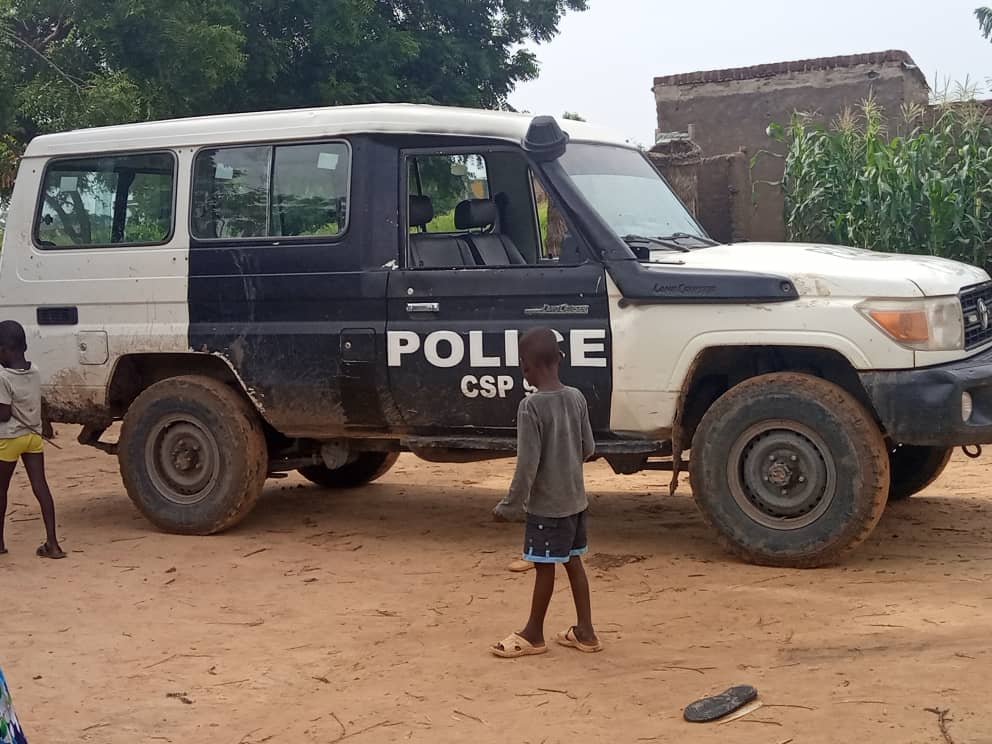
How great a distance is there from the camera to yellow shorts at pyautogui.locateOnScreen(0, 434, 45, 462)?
6.62 m

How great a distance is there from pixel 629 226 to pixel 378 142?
142cm

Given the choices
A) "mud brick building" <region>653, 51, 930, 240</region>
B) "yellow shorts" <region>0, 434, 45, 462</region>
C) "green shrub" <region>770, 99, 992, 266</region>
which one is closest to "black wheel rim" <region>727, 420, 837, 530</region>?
"yellow shorts" <region>0, 434, 45, 462</region>

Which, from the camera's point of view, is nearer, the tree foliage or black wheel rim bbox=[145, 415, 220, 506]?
black wheel rim bbox=[145, 415, 220, 506]

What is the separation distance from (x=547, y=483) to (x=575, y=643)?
64 centimetres

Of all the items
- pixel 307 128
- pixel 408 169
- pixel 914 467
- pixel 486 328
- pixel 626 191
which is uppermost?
pixel 307 128

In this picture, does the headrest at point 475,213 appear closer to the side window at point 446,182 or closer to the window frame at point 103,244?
the side window at point 446,182

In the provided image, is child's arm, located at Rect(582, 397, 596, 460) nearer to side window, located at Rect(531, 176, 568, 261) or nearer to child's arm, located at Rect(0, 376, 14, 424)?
side window, located at Rect(531, 176, 568, 261)

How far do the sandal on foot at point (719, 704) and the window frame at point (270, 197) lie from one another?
3.43 metres

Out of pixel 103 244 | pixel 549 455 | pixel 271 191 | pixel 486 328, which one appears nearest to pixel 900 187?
pixel 486 328

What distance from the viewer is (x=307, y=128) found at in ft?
21.8

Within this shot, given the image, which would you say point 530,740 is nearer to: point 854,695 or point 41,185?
point 854,695

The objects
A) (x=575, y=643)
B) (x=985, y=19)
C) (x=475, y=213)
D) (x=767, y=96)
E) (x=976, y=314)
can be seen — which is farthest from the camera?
(x=985, y=19)

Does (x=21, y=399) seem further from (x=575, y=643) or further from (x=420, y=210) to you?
(x=575, y=643)

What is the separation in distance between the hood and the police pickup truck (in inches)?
0.6
